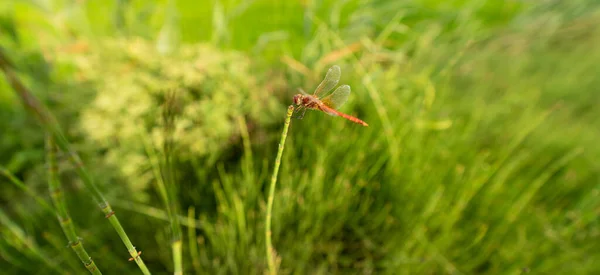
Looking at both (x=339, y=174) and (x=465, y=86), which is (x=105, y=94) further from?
(x=465, y=86)

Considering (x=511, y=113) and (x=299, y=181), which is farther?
(x=511, y=113)

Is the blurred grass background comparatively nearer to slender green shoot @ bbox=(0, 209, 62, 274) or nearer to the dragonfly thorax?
slender green shoot @ bbox=(0, 209, 62, 274)

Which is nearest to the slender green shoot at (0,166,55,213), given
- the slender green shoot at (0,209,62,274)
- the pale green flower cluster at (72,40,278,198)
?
the slender green shoot at (0,209,62,274)

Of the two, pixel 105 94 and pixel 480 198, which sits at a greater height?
pixel 105 94

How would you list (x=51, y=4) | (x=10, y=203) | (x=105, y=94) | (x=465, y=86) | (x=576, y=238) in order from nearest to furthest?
(x=576, y=238) < (x=105, y=94) < (x=10, y=203) < (x=465, y=86) < (x=51, y=4)

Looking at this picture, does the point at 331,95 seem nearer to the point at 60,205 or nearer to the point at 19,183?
the point at 60,205

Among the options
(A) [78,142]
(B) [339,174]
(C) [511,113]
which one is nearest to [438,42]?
(C) [511,113]

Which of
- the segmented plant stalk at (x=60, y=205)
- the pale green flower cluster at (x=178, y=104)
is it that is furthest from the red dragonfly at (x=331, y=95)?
the pale green flower cluster at (x=178, y=104)
